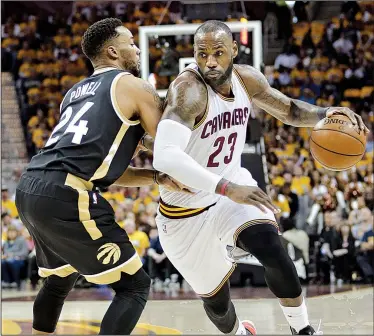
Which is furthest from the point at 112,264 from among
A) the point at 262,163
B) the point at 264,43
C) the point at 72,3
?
the point at 72,3

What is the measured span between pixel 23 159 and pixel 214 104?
37.8ft

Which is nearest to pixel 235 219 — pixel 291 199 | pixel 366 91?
pixel 291 199

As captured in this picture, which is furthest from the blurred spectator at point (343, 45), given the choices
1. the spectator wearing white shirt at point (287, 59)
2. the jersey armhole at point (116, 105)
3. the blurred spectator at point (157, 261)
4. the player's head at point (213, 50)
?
the jersey armhole at point (116, 105)

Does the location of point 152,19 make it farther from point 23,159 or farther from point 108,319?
point 108,319

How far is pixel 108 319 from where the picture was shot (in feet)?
12.2

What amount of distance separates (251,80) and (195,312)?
344 cm

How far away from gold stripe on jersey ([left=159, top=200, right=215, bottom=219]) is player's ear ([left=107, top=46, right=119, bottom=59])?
106 centimetres

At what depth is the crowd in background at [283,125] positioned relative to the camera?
1042cm

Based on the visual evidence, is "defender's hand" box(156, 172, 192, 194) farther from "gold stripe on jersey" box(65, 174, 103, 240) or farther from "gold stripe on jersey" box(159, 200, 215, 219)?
"gold stripe on jersey" box(65, 174, 103, 240)

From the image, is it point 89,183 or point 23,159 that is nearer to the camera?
point 89,183

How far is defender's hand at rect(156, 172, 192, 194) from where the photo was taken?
4305 mm

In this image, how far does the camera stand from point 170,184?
4352 mm

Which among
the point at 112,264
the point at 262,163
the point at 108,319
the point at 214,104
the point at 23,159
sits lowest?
the point at 23,159

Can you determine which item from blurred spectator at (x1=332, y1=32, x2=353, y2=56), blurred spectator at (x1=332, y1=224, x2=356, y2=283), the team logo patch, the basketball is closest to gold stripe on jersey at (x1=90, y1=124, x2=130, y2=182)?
the team logo patch
